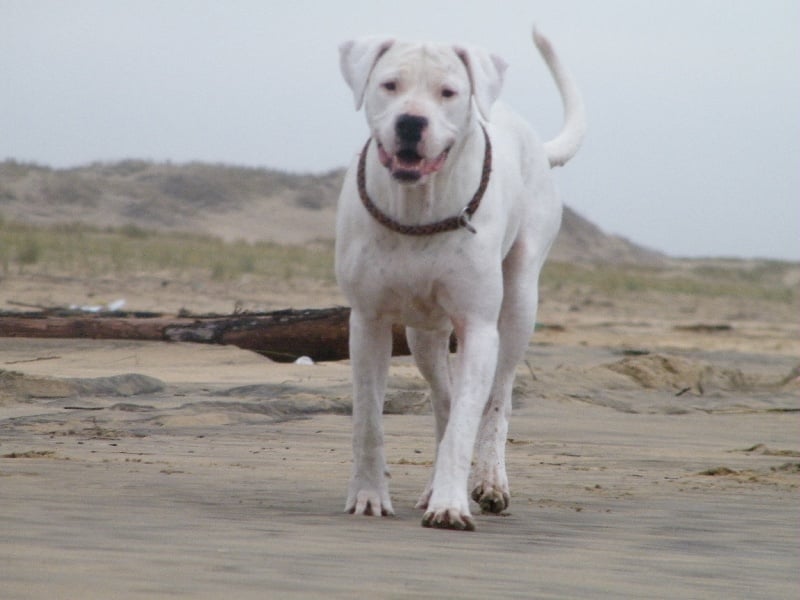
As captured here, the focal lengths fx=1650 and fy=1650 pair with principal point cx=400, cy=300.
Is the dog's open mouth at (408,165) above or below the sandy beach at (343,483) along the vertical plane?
above

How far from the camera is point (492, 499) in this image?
634cm

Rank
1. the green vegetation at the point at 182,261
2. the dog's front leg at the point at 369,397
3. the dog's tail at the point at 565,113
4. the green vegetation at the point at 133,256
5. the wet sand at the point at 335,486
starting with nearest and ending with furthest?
the wet sand at the point at 335,486 → the dog's front leg at the point at 369,397 → the dog's tail at the point at 565,113 → the green vegetation at the point at 133,256 → the green vegetation at the point at 182,261

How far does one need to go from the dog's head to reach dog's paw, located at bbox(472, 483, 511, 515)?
4.33 ft

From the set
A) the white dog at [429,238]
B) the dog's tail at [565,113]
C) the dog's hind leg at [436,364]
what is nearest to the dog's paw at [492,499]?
the white dog at [429,238]

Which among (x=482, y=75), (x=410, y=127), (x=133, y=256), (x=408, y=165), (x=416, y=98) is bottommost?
(x=133, y=256)

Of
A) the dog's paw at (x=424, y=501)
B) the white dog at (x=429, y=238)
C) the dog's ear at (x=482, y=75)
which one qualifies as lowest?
the dog's paw at (x=424, y=501)

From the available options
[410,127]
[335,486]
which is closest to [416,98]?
[410,127]

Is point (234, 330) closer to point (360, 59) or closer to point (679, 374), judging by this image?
point (679, 374)

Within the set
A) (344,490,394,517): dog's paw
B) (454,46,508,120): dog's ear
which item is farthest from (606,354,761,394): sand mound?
(454,46,508,120): dog's ear

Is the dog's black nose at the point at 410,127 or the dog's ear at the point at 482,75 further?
the dog's ear at the point at 482,75

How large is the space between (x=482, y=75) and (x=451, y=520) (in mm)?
1592

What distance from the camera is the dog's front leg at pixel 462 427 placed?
569cm

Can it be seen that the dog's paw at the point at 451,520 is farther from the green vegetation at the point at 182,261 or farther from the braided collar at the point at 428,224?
the green vegetation at the point at 182,261

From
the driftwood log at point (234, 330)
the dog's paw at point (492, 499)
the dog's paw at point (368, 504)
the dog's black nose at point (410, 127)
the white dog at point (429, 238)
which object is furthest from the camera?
the driftwood log at point (234, 330)
